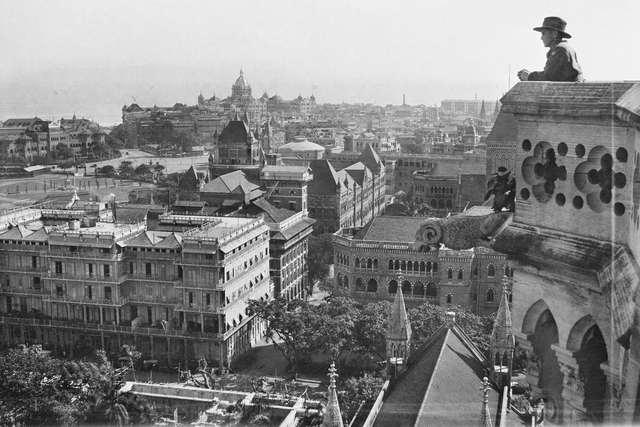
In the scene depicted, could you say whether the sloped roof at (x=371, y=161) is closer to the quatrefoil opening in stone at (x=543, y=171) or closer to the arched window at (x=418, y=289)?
the arched window at (x=418, y=289)

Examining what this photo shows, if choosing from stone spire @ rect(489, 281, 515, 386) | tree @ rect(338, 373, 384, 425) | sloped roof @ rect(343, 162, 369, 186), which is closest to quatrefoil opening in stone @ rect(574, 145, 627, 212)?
stone spire @ rect(489, 281, 515, 386)

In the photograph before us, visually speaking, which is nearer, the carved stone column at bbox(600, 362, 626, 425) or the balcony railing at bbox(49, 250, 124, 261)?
the carved stone column at bbox(600, 362, 626, 425)

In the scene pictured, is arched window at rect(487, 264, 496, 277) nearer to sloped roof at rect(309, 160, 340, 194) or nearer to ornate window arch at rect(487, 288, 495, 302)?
ornate window arch at rect(487, 288, 495, 302)

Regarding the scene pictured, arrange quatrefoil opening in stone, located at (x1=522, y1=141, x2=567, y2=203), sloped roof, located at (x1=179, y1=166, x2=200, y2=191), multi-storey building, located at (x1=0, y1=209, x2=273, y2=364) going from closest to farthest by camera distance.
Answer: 1. quatrefoil opening in stone, located at (x1=522, y1=141, x2=567, y2=203)
2. multi-storey building, located at (x1=0, y1=209, x2=273, y2=364)
3. sloped roof, located at (x1=179, y1=166, x2=200, y2=191)

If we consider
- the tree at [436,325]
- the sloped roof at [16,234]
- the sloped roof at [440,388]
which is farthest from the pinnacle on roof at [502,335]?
the sloped roof at [16,234]

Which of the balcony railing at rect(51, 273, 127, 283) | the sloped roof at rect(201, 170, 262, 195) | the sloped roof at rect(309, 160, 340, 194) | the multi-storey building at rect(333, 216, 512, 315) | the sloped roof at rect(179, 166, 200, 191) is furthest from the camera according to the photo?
the sloped roof at rect(179, 166, 200, 191)

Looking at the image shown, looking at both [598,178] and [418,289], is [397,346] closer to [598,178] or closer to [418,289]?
[598,178]

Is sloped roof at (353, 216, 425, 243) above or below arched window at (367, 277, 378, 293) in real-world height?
above
